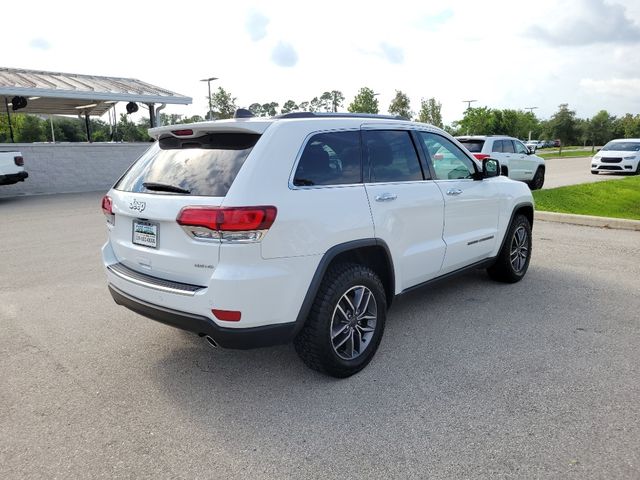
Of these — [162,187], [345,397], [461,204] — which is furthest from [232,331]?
[461,204]

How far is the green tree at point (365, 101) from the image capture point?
49500mm

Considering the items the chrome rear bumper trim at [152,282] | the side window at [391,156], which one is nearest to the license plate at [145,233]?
the chrome rear bumper trim at [152,282]

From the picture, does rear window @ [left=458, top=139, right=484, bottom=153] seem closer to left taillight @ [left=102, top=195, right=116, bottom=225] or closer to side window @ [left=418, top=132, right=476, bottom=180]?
→ side window @ [left=418, top=132, right=476, bottom=180]

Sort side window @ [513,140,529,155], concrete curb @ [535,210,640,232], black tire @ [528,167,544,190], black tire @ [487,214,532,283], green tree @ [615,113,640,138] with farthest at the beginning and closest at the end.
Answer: green tree @ [615,113,640,138] < black tire @ [528,167,544,190] < side window @ [513,140,529,155] < concrete curb @ [535,210,640,232] < black tire @ [487,214,532,283]

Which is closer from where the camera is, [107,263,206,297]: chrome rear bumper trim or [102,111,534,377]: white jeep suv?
[102,111,534,377]: white jeep suv

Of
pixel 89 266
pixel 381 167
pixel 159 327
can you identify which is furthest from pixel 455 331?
pixel 89 266

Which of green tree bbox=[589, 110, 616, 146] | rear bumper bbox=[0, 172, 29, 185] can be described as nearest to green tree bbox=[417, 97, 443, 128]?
green tree bbox=[589, 110, 616, 146]

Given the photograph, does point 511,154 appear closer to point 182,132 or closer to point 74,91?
point 182,132

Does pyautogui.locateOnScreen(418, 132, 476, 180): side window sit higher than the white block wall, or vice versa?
pyautogui.locateOnScreen(418, 132, 476, 180): side window

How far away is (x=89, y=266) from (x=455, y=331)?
15.9 ft

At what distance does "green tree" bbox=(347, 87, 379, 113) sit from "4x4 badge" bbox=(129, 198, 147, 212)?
4776 centimetres

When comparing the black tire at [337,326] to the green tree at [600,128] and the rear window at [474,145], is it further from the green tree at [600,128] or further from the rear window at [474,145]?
the green tree at [600,128]

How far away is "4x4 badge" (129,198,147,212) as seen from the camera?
10.9 feet

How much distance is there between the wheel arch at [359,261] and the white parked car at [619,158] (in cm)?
2003
